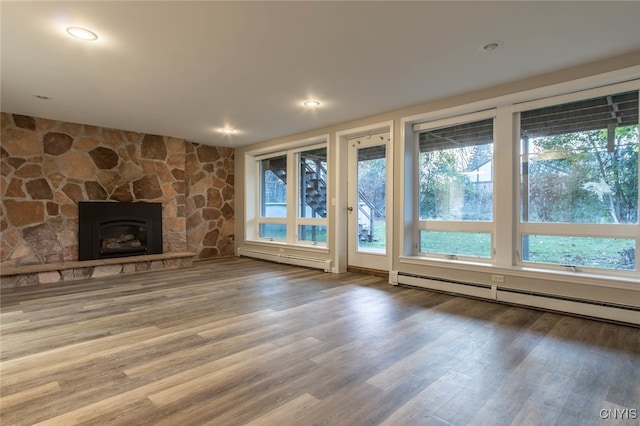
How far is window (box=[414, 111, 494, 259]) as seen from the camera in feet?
12.7

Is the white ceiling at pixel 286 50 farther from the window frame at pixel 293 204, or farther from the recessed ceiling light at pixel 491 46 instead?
the window frame at pixel 293 204

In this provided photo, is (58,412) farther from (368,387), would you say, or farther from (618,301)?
(618,301)

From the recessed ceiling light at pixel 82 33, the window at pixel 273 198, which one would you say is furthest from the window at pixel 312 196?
the recessed ceiling light at pixel 82 33

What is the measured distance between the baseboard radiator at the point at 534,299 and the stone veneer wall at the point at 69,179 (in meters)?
4.50

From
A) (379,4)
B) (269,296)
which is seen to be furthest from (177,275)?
(379,4)

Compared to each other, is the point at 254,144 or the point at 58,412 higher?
the point at 254,144

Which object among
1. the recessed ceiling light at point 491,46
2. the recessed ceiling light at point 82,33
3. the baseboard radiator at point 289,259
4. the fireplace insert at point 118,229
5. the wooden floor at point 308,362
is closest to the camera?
the wooden floor at point 308,362

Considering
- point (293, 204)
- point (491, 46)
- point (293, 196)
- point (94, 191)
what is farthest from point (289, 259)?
point (491, 46)

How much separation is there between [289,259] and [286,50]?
12.8 ft

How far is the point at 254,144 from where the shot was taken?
6746 millimetres

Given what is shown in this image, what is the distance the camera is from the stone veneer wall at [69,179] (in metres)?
4.71

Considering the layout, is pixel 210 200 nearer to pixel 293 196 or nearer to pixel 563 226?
pixel 293 196

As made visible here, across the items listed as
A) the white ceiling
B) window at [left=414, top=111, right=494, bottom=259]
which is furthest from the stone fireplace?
window at [left=414, top=111, right=494, bottom=259]

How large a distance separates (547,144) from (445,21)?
1931 mm
